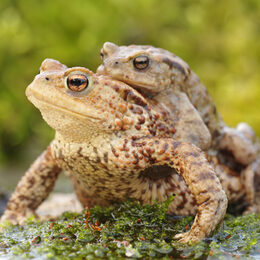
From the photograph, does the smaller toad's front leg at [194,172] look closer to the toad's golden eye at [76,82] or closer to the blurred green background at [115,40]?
the toad's golden eye at [76,82]

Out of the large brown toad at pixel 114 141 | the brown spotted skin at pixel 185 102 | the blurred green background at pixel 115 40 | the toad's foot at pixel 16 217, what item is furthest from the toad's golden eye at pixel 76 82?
the blurred green background at pixel 115 40

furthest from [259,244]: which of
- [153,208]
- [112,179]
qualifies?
[112,179]

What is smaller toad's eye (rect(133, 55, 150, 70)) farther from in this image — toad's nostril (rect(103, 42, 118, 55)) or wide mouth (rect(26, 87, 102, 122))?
wide mouth (rect(26, 87, 102, 122))

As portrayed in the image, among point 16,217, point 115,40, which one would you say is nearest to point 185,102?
point 16,217

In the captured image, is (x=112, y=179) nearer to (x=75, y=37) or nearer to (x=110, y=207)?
(x=110, y=207)

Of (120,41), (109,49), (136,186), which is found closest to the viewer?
(136,186)

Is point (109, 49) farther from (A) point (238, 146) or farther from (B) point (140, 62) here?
(A) point (238, 146)
